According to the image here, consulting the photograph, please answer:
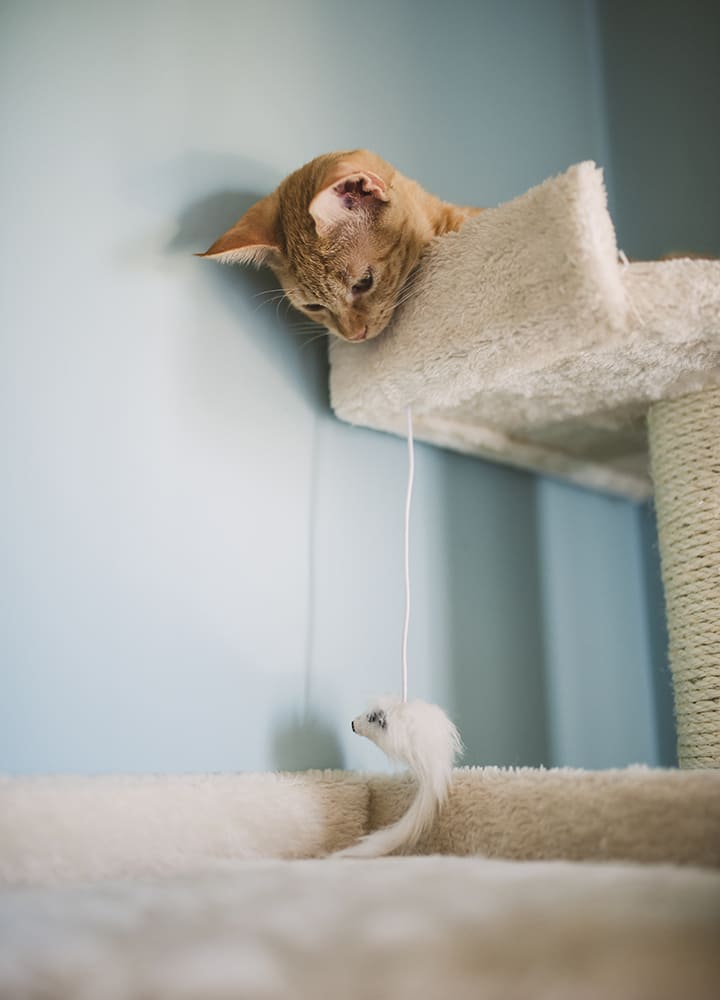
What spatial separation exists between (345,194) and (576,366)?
0.39 m

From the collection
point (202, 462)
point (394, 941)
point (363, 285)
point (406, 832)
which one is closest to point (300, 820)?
point (406, 832)

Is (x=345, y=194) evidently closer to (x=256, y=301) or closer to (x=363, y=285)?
(x=363, y=285)

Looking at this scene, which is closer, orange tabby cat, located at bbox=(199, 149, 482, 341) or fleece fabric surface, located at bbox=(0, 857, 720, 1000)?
fleece fabric surface, located at bbox=(0, 857, 720, 1000)

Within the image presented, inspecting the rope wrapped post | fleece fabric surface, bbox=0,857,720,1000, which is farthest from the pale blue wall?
fleece fabric surface, bbox=0,857,720,1000

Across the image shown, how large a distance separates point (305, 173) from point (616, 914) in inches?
41.1

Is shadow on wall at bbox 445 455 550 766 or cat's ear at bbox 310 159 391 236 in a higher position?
cat's ear at bbox 310 159 391 236

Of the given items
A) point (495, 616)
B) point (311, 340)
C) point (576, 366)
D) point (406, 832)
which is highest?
point (311, 340)

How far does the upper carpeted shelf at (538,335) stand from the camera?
94 cm

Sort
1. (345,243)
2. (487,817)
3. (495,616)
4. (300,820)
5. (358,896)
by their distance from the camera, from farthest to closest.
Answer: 1. (495,616)
2. (345,243)
3. (300,820)
4. (487,817)
5. (358,896)

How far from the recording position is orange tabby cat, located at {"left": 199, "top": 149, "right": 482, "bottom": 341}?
1.17m

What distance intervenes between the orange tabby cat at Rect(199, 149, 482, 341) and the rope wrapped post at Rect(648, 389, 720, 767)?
0.45m

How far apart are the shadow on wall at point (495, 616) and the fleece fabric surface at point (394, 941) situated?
32.6 inches

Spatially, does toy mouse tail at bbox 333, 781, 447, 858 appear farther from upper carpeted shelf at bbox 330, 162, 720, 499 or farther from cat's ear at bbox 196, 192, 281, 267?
cat's ear at bbox 196, 192, 281, 267

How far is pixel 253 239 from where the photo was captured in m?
1.19
